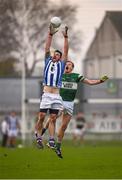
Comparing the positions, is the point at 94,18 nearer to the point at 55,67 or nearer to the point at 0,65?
the point at 0,65

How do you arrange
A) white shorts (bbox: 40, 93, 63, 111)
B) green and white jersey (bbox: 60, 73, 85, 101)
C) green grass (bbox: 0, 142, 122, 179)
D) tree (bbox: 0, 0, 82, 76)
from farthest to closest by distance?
tree (bbox: 0, 0, 82, 76) → green and white jersey (bbox: 60, 73, 85, 101) → white shorts (bbox: 40, 93, 63, 111) → green grass (bbox: 0, 142, 122, 179)

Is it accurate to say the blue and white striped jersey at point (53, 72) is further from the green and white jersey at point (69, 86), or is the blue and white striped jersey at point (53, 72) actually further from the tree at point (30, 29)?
the tree at point (30, 29)

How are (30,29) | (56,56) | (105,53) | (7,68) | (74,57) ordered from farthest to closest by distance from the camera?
1. (7,68)
2. (105,53)
3. (30,29)
4. (74,57)
5. (56,56)

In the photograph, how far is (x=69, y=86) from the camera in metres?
18.5

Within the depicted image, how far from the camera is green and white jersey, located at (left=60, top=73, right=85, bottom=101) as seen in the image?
18.4m

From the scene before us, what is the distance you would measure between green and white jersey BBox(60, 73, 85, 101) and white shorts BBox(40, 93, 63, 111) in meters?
0.77

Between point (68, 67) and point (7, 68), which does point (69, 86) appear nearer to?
point (68, 67)

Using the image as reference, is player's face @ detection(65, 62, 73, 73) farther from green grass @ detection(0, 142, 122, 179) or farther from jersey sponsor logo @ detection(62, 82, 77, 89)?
green grass @ detection(0, 142, 122, 179)

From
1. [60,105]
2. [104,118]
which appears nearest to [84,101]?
[104,118]

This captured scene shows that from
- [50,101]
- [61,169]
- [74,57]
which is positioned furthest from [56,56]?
[74,57]

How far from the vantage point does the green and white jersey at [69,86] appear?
18.4m

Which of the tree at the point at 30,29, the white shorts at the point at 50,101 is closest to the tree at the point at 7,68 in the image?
the tree at the point at 30,29

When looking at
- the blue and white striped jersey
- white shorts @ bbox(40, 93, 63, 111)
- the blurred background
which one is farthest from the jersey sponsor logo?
the blurred background

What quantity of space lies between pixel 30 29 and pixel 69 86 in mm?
24085
